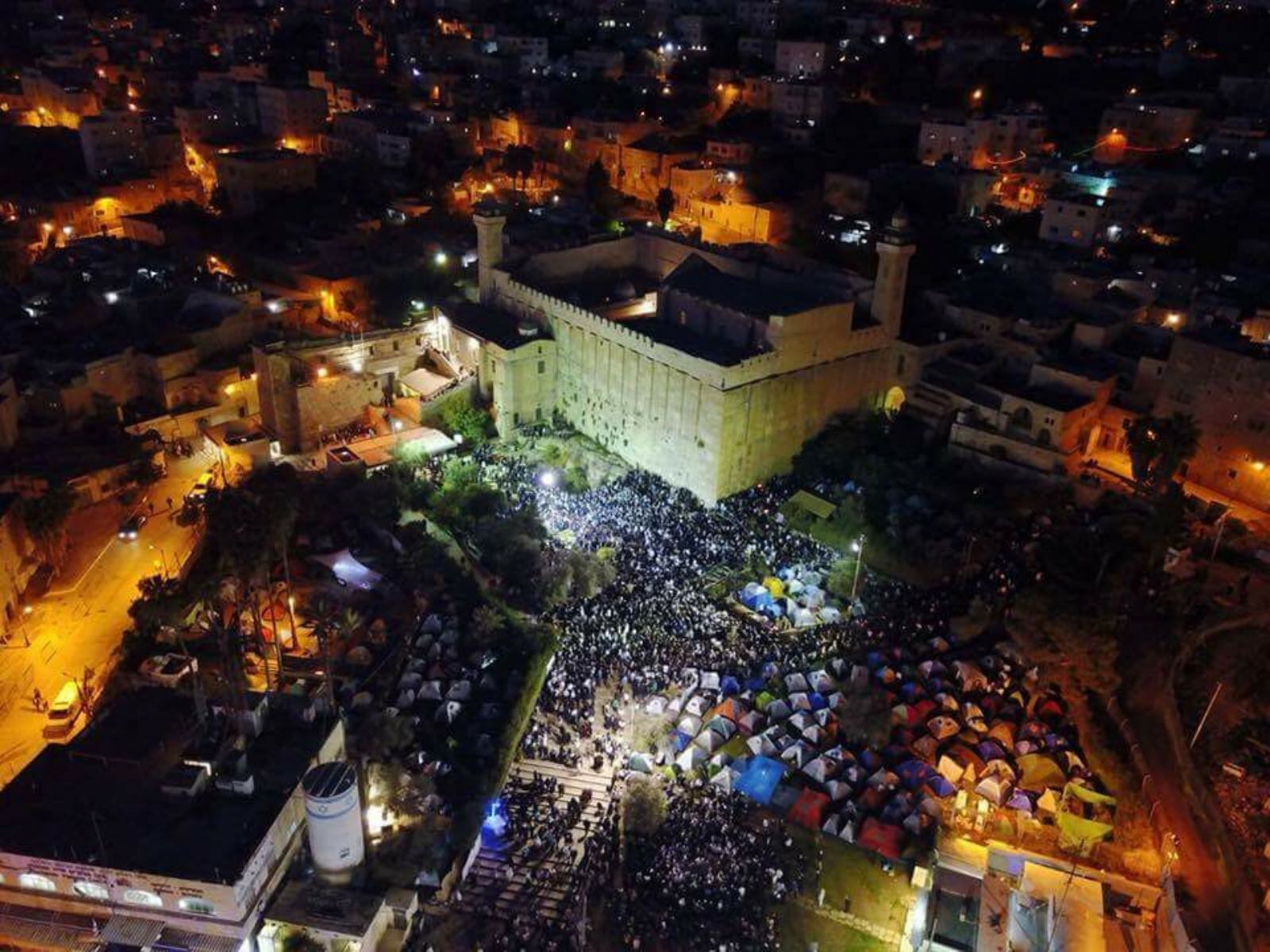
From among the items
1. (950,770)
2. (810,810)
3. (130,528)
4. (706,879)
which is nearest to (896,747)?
(950,770)

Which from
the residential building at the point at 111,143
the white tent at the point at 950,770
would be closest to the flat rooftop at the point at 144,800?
the white tent at the point at 950,770

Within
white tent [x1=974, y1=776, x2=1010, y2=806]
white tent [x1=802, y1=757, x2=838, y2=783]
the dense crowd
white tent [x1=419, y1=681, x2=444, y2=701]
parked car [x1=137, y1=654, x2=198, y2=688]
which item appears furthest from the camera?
white tent [x1=419, y1=681, x2=444, y2=701]

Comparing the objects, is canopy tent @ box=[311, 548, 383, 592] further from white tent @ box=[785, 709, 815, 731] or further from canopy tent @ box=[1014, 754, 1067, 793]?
canopy tent @ box=[1014, 754, 1067, 793]

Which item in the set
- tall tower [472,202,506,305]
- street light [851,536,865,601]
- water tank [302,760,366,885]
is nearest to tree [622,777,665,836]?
water tank [302,760,366,885]

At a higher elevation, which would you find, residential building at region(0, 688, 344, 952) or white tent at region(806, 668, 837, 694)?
residential building at region(0, 688, 344, 952)

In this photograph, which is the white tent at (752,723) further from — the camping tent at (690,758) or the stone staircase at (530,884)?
the stone staircase at (530,884)

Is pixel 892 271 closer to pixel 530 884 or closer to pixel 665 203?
pixel 665 203

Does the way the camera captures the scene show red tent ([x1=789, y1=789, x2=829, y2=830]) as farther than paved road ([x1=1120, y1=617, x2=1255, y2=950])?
Yes
